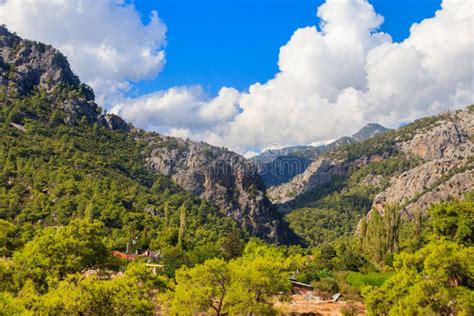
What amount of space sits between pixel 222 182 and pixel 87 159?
66823 mm

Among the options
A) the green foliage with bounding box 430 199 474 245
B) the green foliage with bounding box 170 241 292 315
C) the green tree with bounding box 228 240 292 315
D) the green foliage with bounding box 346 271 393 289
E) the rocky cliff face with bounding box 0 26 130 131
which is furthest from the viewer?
the rocky cliff face with bounding box 0 26 130 131

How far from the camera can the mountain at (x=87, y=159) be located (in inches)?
4171

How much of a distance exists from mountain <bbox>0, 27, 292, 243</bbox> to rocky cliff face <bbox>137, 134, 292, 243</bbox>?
42cm

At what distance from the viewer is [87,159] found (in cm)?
13325

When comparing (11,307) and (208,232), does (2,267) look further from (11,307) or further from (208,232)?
(208,232)

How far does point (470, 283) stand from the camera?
36125mm

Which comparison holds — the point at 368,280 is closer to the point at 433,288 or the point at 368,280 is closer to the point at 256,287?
the point at 256,287

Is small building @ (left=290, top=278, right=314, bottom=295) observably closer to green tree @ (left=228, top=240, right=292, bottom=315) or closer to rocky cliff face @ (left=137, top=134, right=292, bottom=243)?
green tree @ (left=228, top=240, right=292, bottom=315)

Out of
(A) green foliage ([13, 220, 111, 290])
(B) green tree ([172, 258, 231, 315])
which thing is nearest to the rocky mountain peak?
(A) green foliage ([13, 220, 111, 290])

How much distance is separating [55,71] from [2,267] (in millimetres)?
164797

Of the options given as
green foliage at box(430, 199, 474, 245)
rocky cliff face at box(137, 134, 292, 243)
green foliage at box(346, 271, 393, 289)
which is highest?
rocky cliff face at box(137, 134, 292, 243)

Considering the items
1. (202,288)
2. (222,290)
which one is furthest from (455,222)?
(202,288)

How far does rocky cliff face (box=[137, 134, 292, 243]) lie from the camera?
175 metres

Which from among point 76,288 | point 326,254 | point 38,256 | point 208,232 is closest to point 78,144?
point 208,232
